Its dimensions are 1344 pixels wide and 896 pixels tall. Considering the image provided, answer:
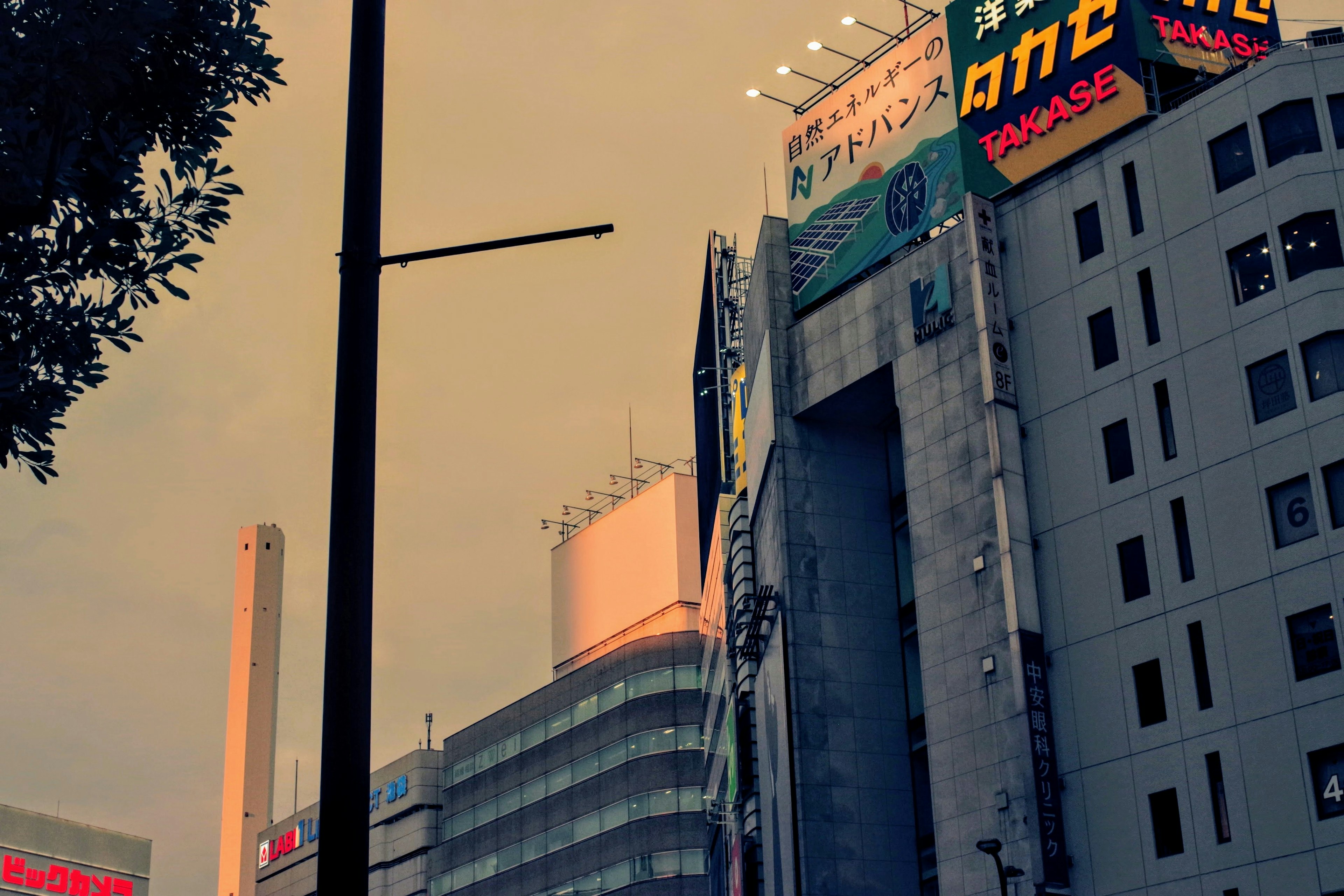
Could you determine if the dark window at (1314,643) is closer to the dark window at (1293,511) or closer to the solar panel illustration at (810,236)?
the dark window at (1293,511)

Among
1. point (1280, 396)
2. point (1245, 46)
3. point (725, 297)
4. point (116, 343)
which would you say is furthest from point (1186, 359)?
point (725, 297)

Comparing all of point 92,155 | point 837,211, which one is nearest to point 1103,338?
point 837,211

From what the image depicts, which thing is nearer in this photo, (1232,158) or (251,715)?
(1232,158)

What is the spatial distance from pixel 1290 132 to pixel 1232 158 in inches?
75.9

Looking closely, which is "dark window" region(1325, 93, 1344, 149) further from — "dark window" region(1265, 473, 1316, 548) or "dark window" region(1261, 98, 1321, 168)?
"dark window" region(1265, 473, 1316, 548)

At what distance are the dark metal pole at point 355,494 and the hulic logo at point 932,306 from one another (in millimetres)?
46505

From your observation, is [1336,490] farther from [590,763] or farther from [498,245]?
[590,763]

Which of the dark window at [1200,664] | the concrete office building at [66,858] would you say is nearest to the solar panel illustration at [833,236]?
the dark window at [1200,664]

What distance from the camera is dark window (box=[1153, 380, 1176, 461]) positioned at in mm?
46406

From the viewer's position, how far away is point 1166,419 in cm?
4703

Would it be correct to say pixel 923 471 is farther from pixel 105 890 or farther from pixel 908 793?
pixel 105 890

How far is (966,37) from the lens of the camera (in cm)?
5812

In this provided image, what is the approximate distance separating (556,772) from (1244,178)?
269 ft

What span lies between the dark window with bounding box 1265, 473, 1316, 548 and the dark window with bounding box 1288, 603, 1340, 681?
82.8 inches
